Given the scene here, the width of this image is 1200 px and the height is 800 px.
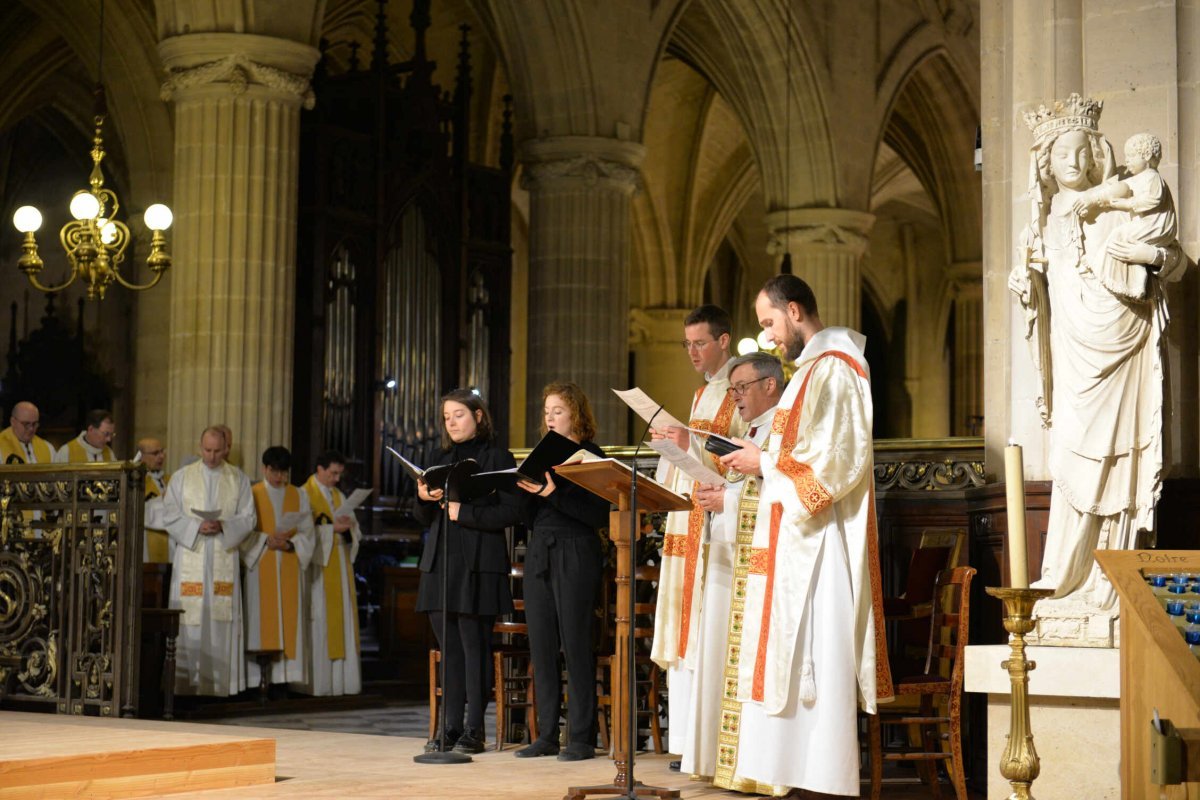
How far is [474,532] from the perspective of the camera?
22.8 feet

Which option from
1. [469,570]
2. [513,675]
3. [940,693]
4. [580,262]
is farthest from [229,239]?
[940,693]

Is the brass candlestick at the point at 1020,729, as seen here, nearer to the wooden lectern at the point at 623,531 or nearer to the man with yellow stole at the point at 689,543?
the wooden lectern at the point at 623,531

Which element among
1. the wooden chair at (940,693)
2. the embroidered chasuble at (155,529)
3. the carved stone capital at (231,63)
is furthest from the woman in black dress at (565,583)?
the carved stone capital at (231,63)

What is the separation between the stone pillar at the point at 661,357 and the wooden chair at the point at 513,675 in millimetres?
15116

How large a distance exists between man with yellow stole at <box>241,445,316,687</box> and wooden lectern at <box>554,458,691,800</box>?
17.8ft

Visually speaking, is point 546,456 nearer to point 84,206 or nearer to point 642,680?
point 642,680

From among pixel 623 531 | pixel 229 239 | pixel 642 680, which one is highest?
pixel 229 239

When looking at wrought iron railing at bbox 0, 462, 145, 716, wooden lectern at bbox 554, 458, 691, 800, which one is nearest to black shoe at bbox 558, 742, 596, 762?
wooden lectern at bbox 554, 458, 691, 800

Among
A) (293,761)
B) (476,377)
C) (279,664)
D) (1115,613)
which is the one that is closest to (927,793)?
(1115,613)

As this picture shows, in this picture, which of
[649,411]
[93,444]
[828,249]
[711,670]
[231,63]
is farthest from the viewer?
[828,249]

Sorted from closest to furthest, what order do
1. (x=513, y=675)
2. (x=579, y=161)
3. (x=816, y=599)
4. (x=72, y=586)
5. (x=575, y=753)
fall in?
(x=816, y=599) < (x=575, y=753) < (x=513, y=675) < (x=72, y=586) < (x=579, y=161)

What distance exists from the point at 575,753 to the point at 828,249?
11951 mm

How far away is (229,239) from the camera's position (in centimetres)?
1182

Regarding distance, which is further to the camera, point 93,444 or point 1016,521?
point 93,444
